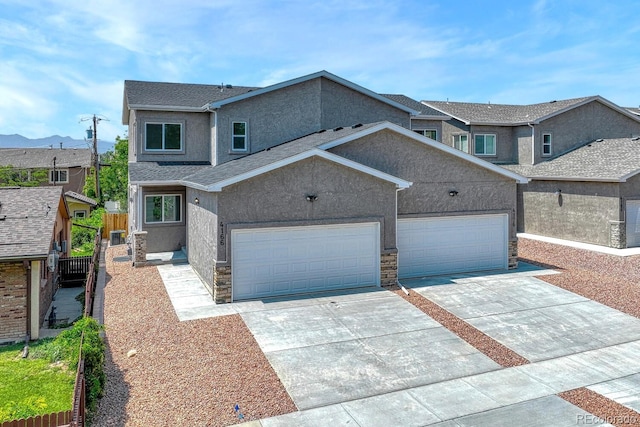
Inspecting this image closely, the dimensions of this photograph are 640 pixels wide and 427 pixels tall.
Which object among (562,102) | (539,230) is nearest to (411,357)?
(539,230)

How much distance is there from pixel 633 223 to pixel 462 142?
395 inches

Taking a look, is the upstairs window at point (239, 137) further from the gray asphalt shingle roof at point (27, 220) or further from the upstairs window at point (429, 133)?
the upstairs window at point (429, 133)

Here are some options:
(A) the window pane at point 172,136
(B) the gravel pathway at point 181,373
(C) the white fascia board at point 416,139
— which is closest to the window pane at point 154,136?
(A) the window pane at point 172,136

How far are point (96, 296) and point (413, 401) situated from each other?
10247mm

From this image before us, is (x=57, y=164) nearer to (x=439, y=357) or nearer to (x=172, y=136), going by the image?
(x=172, y=136)

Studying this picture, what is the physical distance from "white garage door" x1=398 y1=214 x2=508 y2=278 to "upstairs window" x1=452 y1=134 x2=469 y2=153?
37.3 feet

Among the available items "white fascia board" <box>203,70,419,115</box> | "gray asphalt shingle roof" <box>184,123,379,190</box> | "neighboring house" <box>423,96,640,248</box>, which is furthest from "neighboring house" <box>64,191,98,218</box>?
"neighboring house" <box>423,96,640,248</box>

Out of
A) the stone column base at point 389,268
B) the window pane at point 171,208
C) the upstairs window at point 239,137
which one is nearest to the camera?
the stone column base at point 389,268

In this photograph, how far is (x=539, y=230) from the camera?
24203 mm

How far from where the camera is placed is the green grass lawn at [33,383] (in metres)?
Answer: 7.18

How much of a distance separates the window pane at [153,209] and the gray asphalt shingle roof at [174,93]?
13.1 feet

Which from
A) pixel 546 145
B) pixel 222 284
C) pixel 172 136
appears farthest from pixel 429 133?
pixel 222 284

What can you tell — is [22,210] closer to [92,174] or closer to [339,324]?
[339,324]

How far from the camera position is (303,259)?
1316 cm
